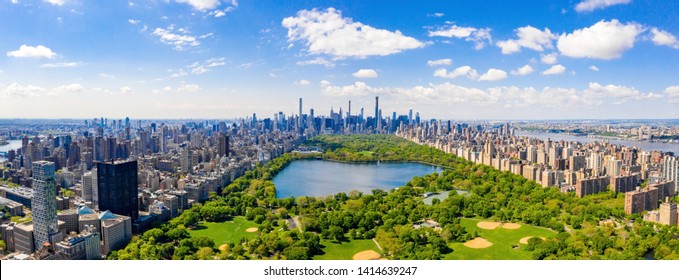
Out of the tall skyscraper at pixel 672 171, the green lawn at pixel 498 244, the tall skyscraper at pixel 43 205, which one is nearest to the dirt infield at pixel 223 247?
the tall skyscraper at pixel 43 205

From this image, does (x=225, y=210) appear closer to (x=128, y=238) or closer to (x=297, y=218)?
(x=297, y=218)

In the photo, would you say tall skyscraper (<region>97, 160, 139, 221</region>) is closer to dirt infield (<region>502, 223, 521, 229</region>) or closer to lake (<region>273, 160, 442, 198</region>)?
lake (<region>273, 160, 442, 198</region>)

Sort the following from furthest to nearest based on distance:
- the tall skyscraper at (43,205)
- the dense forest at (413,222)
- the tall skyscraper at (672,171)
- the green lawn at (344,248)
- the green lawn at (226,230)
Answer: the tall skyscraper at (672,171) < the green lawn at (226,230) < the green lawn at (344,248) < the dense forest at (413,222) < the tall skyscraper at (43,205)

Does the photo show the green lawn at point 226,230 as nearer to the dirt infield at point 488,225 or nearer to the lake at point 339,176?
the lake at point 339,176

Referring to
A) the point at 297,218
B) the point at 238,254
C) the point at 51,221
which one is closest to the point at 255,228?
the point at 297,218

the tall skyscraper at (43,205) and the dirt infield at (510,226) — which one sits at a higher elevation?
the tall skyscraper at (43,205)

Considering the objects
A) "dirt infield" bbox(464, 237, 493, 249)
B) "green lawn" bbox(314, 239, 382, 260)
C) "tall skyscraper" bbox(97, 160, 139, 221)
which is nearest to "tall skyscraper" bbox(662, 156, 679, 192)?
"dirt infield" bbox(464, 237, 493, 249)

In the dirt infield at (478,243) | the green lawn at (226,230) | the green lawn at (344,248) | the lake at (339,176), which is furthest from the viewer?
the lake at (339,176)
